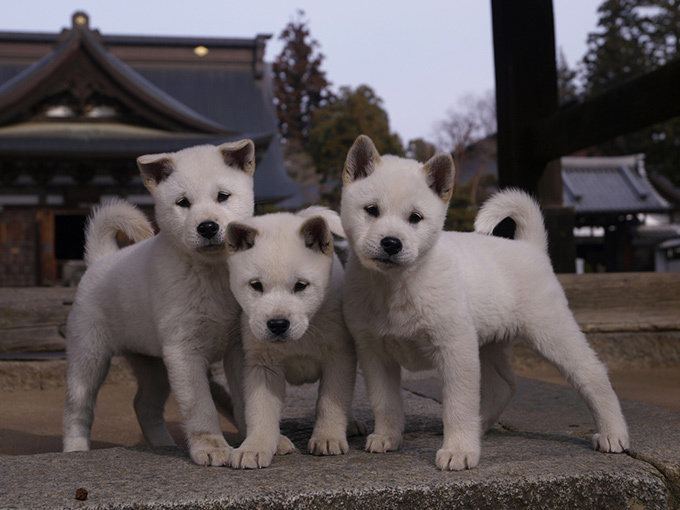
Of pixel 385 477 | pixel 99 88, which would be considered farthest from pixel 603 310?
pixel 99 88

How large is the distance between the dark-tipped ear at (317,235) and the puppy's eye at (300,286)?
170mm

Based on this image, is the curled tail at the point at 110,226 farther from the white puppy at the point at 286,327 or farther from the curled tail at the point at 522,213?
the curled tail at the point at 522,213

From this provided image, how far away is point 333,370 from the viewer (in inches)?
111

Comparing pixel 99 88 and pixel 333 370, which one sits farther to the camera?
pixel 99 88

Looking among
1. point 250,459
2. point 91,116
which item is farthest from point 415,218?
point 91,116

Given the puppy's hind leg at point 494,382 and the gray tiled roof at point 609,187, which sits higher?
the gray tiled roof at point 609,187

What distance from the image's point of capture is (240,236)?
105 inches

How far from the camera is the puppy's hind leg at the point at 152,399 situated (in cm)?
379

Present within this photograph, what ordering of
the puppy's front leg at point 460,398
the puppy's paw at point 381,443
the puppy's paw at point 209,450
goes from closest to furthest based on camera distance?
the puppy's front leg at point 460,398, the puppy's paw at point 209,450, the puppy's paw at point 381,443

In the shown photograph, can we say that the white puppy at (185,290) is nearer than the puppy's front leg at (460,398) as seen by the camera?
No

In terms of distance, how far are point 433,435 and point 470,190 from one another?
20501 mm

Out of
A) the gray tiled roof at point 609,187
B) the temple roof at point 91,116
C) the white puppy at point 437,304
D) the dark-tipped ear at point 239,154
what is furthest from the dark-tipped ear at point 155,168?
the gray tiled roof at point 609,187

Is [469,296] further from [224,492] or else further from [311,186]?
[311,186]

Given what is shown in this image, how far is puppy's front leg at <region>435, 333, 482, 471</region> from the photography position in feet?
8.41
